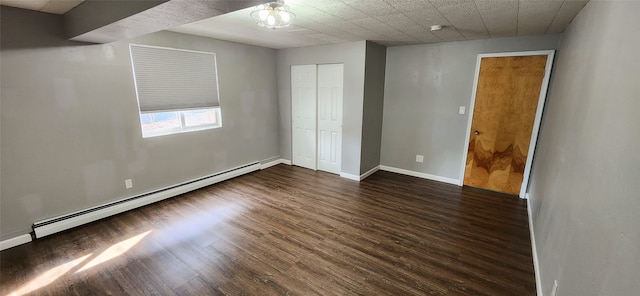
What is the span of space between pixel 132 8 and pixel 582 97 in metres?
3.04

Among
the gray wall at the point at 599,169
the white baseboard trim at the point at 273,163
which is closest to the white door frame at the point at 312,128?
the white baseboard trim at the point at 273,163

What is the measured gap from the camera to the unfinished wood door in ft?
11.4

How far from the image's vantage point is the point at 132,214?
3166 mm

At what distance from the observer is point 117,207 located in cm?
313

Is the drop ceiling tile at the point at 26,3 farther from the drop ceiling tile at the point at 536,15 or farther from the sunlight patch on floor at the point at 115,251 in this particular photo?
the drop ceiling tile at the point at 536,15

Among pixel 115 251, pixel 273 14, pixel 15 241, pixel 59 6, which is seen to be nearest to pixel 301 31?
pixel 273 14

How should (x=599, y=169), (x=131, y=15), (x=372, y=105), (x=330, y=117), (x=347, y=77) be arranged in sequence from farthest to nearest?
(x=330, y=117)
(x=372, y=105)
(x=347, y=77)
(x=131, y=15)
(x=599, y=169)

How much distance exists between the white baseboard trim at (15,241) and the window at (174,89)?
147 cm

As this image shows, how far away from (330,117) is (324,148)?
0.60 m

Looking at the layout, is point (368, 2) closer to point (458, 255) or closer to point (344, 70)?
point (344, 70)

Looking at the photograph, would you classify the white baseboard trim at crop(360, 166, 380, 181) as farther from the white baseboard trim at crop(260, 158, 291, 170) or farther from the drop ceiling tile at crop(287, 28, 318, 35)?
the drop ceiling tile at crop(287, 28, 318, 35)

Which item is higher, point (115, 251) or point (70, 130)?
point (70, 130)

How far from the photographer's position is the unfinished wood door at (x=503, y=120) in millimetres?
→ 3471

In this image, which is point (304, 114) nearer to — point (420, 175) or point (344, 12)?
point (420, 175)
